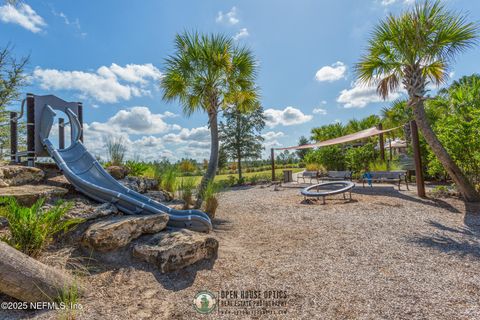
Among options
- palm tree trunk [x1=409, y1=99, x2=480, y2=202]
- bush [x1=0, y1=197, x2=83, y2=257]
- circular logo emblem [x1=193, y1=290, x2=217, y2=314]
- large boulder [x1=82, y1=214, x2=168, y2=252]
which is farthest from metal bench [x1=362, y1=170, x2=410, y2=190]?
bush [x1=0, y1=197, x2=83, y2=257]

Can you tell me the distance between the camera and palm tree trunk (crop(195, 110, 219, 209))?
19.1 ft

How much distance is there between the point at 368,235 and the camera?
405 cm

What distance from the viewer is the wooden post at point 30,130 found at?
450 centimetres

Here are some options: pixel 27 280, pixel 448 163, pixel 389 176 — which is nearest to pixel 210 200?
pixel 27 280

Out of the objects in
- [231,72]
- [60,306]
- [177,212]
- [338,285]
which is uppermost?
[231,72]

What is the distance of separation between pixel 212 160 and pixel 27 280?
4993mm

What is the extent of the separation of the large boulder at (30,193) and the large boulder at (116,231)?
93 centimetres

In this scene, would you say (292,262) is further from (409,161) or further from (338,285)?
(409,161)

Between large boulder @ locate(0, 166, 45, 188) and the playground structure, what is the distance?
352 millimetres

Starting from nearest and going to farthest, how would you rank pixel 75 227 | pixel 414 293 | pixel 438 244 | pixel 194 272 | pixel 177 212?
pixel 414 293 < pixel 194 272 < pixel 75 227 < pixel 438 244 < pixel 177 212

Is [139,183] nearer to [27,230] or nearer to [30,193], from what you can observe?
[30,193]

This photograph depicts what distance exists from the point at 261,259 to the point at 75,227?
95.0 inches

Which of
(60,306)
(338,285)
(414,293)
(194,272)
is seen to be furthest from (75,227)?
(414,293)

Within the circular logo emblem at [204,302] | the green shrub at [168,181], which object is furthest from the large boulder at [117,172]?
the circular logo emblem at [204,302]
